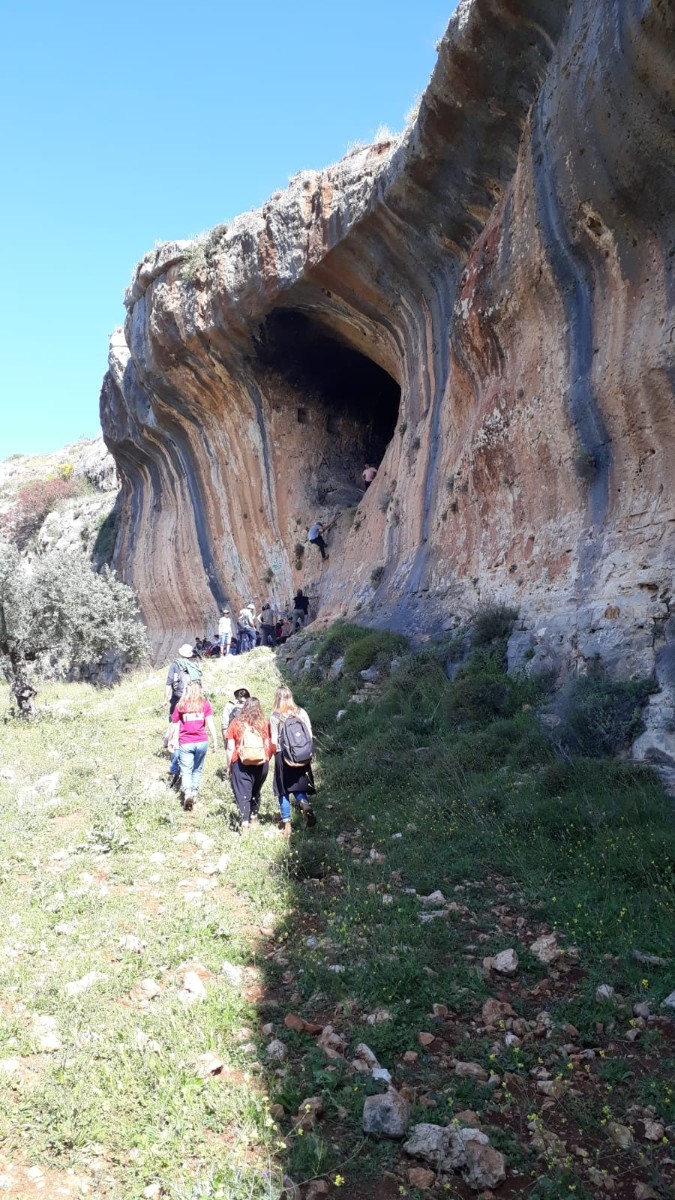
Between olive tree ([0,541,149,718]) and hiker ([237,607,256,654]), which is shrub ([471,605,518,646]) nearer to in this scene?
olive tree ([0,541,149,718])

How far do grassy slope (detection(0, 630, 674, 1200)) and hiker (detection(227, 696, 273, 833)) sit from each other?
0.90ft

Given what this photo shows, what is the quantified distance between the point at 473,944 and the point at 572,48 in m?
8.68

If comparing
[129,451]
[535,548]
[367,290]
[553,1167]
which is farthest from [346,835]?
[129,451]

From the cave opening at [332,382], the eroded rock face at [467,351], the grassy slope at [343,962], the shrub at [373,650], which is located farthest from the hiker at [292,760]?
the cave opening at [332,382]

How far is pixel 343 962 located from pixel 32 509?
36.5 meters

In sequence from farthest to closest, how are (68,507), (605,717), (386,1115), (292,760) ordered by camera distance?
(68,507), (605,717), (292,760), (386,1115)

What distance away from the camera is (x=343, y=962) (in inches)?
153

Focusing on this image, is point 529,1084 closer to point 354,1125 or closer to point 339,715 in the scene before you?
point 354,1125

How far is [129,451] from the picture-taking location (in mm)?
24016

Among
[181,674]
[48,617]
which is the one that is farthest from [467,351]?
[48,617]

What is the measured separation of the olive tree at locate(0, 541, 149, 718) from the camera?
41.8 feet

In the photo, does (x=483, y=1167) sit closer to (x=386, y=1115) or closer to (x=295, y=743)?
(x=386, y=1115)

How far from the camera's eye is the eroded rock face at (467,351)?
7312 mm

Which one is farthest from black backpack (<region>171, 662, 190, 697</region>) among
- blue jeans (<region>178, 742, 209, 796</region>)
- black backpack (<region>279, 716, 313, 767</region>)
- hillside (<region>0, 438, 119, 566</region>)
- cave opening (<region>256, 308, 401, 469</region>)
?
hillside (<region>0, 438, 119, 566</region>)
